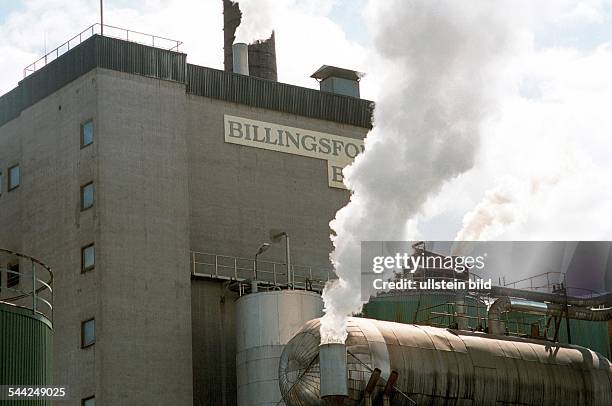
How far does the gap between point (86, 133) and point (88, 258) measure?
6.27 metres

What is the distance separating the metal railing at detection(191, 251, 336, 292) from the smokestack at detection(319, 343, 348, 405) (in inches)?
640

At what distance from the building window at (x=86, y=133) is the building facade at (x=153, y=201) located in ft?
0.26

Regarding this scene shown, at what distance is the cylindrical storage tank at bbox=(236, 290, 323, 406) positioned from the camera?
54656 millimetres

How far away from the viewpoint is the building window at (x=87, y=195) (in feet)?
187

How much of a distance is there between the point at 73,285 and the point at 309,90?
1831 cm

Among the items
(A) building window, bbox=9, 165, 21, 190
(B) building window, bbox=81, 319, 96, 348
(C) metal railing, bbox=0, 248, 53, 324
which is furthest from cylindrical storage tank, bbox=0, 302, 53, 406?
(A) building window, bbox=9, 165, 21, 190

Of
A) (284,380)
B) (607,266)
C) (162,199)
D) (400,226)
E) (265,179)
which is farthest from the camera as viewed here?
(607,266)

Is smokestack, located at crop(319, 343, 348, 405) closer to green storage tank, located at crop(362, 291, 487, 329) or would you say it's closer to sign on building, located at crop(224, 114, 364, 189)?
green storage tank, located at crop(362, 291, 487, 329)

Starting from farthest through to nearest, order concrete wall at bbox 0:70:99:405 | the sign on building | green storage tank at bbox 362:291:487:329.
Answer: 1. green storage tank at bbox 362:291:487:329
2. the sign on building
3. concrete wall at bbox 0:70:99:405

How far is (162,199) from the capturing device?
57812 mm

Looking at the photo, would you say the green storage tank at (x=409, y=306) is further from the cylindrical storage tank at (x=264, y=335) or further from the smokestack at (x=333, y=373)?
the smokestack at (x=333, y=373)

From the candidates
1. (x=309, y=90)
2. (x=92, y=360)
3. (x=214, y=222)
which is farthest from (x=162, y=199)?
(x=309, y=90)

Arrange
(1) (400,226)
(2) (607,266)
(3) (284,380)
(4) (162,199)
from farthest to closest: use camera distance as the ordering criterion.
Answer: (2) (607,266) → (4) (162,199) → (1) (400,226) → (3) (284,380)

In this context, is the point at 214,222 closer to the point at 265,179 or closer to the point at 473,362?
the point at 265,179
